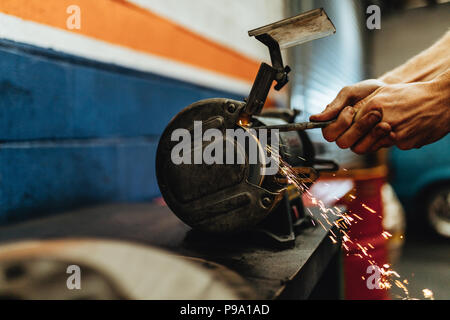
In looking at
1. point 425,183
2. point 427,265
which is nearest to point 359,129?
point 427,265

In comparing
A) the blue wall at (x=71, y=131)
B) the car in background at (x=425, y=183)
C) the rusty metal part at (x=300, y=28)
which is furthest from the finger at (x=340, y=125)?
the car in background at (x=425, y=183)

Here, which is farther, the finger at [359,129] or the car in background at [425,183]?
the car in background at [425,183]

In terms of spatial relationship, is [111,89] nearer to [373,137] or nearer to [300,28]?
[300,28]

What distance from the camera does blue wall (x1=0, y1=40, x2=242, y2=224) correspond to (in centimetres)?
118

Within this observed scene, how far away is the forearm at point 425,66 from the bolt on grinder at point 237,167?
73cm

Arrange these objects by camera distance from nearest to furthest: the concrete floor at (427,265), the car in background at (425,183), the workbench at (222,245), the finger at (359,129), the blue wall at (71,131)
Result: the workbench at (222,245), the finger at (359,129), the blue wall at (71,131), the concrete floor at (427,265), the car in background at (425,183)

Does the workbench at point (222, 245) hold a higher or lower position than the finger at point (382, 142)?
lower

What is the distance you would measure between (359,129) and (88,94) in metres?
1.14

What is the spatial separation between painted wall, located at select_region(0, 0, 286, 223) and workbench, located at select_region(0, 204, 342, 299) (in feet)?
0.51

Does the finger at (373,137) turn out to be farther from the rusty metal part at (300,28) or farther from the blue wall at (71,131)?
the blue wall at (71,131)

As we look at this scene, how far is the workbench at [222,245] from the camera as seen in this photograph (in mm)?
708

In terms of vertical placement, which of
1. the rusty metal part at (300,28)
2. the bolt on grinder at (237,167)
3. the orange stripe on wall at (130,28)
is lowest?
the bolt on grinder at (237,167)

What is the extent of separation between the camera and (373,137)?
95 cm
